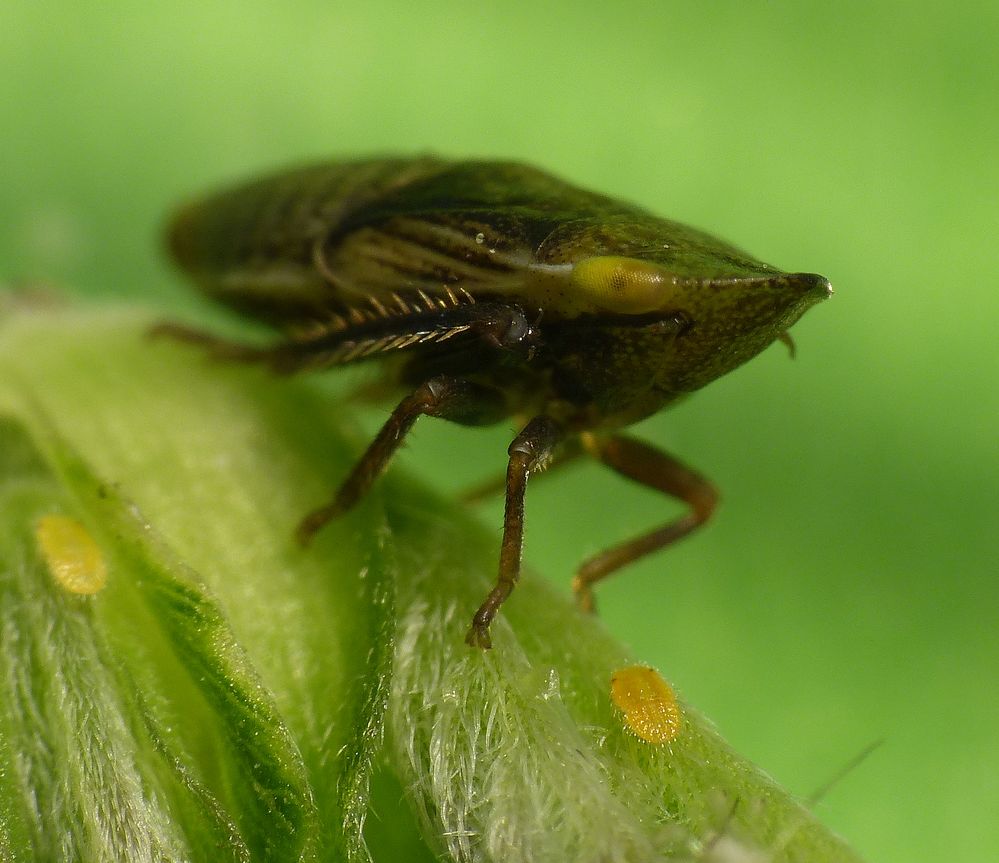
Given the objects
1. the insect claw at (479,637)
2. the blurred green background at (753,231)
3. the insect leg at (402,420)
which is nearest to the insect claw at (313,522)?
the insect leg at (402,420)

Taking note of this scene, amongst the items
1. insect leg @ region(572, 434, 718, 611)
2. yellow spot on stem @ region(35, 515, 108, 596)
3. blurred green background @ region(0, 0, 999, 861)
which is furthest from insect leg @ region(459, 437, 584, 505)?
yellow spot on stem @ region(35, 515, 108, 596)

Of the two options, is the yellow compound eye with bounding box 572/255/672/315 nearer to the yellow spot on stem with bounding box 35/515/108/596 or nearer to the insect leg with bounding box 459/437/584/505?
the insect leg with bounding box 459/437/584/505

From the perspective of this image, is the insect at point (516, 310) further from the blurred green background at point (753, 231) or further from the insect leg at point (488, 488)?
the blurred green background at point (753, 231)

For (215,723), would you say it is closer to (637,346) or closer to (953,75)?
(637,346)

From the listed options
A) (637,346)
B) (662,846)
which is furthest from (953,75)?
(662,846)

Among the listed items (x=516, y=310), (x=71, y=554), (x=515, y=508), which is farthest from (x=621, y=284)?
(x=71, y=554)

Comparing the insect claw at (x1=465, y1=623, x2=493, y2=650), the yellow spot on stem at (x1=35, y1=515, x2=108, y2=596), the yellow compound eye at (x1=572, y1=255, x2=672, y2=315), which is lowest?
the yellow spot on stem at (x1=35, y1=515, x2=108, y2=596)

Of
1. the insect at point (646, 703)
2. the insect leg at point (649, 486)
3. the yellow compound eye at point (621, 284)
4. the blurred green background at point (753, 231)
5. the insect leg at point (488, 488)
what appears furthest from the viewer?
the insect leg at point (488, 488)
